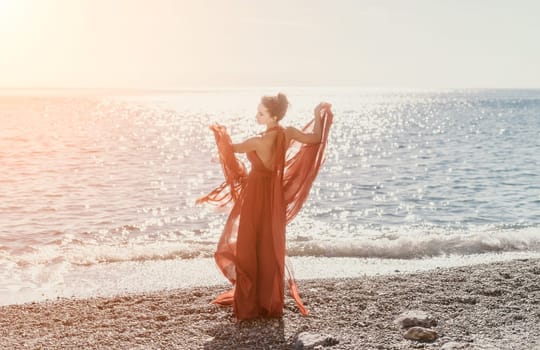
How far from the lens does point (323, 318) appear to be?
7.66m

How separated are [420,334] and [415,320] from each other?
43cm

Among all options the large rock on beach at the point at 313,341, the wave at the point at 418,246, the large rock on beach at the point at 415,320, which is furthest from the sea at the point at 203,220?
the large rock on beach at the point at 415,320

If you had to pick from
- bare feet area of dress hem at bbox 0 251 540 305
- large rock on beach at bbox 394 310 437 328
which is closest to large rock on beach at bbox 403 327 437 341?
large rock on beach at bbox 394 310 437 328

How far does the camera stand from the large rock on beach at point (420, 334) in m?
6.78

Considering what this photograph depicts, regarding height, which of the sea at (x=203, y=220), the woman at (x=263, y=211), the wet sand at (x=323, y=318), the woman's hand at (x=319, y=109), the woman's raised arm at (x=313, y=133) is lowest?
the sea at (x=203, y=220)

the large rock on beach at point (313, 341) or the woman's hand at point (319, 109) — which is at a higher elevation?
the woman's hand at point (319, 109)

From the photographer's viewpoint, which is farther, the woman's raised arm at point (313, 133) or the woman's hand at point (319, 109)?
the woman's hand at point (319, 109)

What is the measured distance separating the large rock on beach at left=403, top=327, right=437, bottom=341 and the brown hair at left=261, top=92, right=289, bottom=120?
273 centimetres

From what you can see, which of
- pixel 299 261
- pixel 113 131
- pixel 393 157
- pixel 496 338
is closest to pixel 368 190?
pixel 299 261

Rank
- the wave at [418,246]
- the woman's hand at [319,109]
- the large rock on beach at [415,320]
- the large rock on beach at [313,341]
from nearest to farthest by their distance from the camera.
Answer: the large rock on beach at [313,341]
the large rock on beach at [415,320]
the woman's hand at [319,109]
the wave at [418,246]

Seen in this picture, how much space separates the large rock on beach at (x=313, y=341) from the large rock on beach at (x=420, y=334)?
78 cm

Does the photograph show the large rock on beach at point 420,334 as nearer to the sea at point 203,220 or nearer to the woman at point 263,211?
the woman at point 263,211

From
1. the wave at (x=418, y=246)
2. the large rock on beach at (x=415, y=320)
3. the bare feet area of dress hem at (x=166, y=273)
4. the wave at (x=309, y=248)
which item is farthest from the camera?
the wave at (x=418, y=246)

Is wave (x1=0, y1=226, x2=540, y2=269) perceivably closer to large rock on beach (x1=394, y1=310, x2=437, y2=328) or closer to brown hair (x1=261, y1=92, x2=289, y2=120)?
large rock on beach (x1=394, y1=310, x2=437, y2=328)
